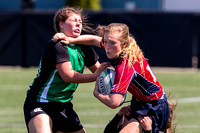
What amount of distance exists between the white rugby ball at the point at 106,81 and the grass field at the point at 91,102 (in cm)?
323

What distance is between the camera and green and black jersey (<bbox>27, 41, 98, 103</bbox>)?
5383 mm

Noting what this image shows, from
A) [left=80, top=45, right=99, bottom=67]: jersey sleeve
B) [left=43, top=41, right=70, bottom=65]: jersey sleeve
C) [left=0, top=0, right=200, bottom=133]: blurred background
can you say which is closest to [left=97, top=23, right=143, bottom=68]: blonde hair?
[left=43, top=41, right=70, bottom=65]: jersey sleeve

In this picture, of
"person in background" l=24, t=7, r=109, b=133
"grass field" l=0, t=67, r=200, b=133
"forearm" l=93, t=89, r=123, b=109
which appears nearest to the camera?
"forearm" l=93, t=89, r=123, b=109

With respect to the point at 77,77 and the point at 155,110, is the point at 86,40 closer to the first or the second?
the point at 77,77

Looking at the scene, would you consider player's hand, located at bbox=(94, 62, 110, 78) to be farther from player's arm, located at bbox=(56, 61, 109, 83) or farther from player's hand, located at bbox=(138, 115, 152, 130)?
→ player's hand, located at bbox=(138, 115, 152, 130)

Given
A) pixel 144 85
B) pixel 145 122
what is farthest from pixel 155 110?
pixel 144 85

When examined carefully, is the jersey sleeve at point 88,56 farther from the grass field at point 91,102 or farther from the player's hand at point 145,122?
the grass field at point 91,102

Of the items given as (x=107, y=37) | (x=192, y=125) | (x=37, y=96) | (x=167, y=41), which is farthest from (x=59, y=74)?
(x=167, y=41)

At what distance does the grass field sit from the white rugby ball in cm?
323

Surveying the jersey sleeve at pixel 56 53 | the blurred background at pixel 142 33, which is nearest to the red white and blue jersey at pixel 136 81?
the jersey sleeve at pixel 56 53

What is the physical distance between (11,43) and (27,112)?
44.5ft

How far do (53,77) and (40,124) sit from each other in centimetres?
55

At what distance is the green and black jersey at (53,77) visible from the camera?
538cm

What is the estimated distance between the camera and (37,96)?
5484 mm
